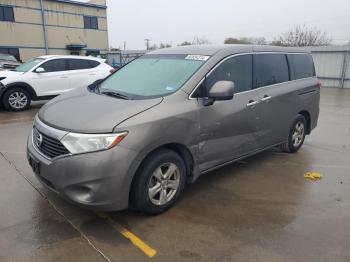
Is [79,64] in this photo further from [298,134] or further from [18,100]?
[298,134]

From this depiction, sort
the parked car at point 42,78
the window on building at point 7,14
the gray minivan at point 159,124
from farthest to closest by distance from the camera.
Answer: the window on building at point 7,14 → the parked car at point 42,78 → the gray minivan at point 159,124

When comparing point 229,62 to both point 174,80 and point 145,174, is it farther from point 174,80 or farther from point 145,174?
point 145,174

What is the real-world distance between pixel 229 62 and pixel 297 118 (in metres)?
2.09

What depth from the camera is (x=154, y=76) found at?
408cm

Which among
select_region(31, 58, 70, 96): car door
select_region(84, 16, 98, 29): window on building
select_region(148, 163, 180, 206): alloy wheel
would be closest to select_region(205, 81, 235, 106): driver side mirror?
select_region(148, 163, 180, 206): alloy wheel

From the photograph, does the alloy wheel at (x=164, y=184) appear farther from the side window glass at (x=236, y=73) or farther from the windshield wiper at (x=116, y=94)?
the side window glass at (x=236, y=73)

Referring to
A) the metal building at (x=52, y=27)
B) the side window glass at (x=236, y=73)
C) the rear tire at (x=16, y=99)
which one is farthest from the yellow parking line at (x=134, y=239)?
the metal building at (x=52, y=27)

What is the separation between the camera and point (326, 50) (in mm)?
19109

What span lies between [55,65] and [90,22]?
27.0 metres

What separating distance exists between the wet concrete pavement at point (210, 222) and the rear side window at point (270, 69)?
4.53ft

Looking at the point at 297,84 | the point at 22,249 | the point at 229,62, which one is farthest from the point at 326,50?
the point at 22,249

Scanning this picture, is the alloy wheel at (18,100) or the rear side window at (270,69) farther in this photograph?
the alloy wheel at (18,100)

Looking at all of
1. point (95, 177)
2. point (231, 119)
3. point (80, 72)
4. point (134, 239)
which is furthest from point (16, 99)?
point (134, 239)

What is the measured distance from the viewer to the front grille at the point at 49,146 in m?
3.06
